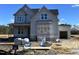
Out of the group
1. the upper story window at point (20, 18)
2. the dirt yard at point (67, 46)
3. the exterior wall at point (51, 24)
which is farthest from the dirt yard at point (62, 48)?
the upper story window at point (20, 18)

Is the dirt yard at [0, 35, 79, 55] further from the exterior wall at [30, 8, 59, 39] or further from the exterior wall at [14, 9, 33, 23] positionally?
the exterior wall at [14, 9, 33, 23]

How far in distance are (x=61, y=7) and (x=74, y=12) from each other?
22cm

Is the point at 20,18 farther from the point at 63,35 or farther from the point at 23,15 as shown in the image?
the point at 63,35

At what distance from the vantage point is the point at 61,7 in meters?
8.07

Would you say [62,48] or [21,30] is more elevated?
[21,30]

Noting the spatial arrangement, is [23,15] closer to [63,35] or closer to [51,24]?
[51,24]

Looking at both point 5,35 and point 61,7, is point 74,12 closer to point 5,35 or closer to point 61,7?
point 61,7

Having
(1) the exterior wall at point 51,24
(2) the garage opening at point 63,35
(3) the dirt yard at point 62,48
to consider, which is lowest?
(3) the dirt yard at point 62,48

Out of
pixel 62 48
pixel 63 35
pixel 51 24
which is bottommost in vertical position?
pixel 62 48

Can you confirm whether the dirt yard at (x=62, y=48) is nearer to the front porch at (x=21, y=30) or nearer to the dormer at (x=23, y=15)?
the front porch at (x=21, y=30)

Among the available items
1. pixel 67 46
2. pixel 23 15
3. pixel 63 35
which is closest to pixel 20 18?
pixel 23 15
